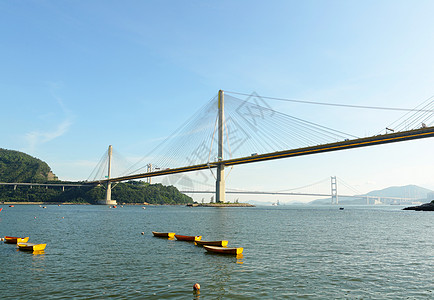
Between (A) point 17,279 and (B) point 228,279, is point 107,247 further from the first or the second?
(B) point 228,279

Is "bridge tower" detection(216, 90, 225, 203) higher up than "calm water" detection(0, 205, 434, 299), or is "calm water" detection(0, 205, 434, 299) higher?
"bridge tower" detection(216, 90, 225, 203)

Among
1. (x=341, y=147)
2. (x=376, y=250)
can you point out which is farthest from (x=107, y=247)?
(x=341, y=147)

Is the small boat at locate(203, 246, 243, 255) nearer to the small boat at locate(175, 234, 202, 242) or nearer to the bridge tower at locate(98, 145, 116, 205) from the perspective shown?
the small boat at locate(175, 234, 202, 242)

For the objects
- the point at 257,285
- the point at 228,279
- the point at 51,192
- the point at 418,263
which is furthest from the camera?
the point at 51,192

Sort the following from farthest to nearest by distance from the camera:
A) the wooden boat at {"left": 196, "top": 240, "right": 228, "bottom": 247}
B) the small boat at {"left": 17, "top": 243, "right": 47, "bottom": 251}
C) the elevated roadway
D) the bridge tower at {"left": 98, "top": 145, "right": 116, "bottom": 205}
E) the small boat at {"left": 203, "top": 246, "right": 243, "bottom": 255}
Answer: the bridge tower at {"left": 98, "top": 145, "right": 116, "bottom": 205}, the elevated roadway, the wooden boat at {"left": 196, "top": 240, "right": 228, "bottom": 247}, the small boat at {"left": 17, "top": 243, "right": 47, "bottom": 251}, the small boat at {"left": 203, "top": 246, "right": 243, "bottom": 255}

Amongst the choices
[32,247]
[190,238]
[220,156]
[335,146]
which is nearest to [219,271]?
[190,238]

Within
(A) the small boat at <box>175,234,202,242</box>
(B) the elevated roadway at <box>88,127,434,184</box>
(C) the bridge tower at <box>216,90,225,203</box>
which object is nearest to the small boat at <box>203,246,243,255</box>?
(A) the small boat at <box>175,234,202,242</box>

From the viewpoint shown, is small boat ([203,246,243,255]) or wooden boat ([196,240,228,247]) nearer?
small boat ([203,246,243,255])

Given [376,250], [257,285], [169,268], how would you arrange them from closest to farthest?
1. [257,285]
2. [169,268]
3. [376,250]

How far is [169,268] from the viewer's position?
19.4 metres

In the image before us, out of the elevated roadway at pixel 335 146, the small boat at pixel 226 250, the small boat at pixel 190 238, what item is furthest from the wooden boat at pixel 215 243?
the elevated roadway at pixel 335 146

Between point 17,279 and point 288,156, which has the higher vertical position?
point 288,156

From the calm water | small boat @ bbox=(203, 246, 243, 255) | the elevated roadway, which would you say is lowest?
the calm water

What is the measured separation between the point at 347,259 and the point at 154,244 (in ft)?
54.8
